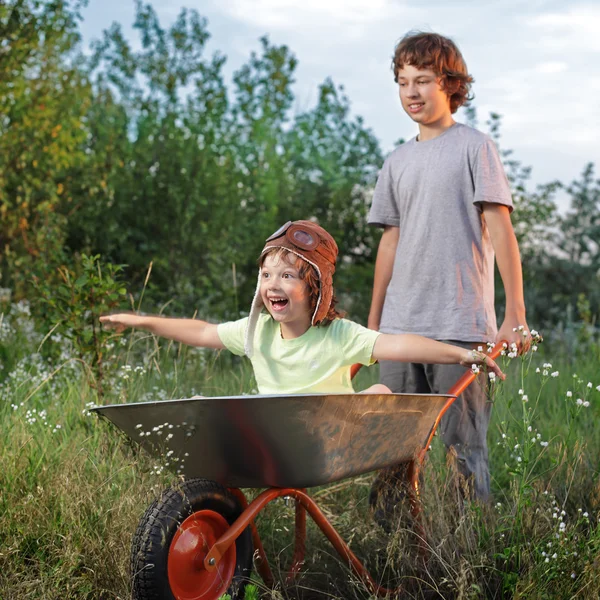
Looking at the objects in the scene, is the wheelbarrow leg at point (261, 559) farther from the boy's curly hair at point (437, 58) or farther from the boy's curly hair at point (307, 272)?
the boy's curly hair at point (437, 58)

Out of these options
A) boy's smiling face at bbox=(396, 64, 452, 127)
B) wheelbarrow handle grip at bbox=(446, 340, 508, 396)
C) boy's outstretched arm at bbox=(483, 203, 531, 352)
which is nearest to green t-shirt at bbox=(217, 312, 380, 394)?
wheelbarrow handle grip at bbox=(446, 340, 508, 396)

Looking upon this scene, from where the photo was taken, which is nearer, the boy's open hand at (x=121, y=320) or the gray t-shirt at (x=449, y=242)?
the boy's open hand at (x=121, y=320)

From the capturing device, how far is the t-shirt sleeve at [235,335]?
286 centimetres

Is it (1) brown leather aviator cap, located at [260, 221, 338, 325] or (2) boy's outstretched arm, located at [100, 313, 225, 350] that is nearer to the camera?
(1) brown leather aviator cap, located at [260, 221, 338, 325]

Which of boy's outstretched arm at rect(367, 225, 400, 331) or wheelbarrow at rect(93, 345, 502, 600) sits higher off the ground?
boy's outstretched arm at rect(367, 225, 400, 331)

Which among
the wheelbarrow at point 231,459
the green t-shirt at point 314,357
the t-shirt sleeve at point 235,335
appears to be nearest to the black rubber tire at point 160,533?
the wheelbarrow at point 231,459

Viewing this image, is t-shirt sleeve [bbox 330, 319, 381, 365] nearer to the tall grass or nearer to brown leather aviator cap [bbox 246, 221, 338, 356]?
brown leather aviator cap [bbox 246, 221, 338, 356]

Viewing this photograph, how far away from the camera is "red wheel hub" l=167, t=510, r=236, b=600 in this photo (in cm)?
233

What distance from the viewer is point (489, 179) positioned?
3.14 m

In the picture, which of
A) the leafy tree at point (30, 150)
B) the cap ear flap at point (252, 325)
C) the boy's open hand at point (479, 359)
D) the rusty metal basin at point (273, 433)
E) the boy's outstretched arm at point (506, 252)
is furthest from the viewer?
the leafy tree at point (30, 150)

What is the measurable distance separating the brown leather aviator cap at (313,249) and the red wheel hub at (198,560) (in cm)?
66

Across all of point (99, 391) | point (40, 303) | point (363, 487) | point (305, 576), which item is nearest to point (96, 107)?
point (40, 303)

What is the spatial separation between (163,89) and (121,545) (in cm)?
633

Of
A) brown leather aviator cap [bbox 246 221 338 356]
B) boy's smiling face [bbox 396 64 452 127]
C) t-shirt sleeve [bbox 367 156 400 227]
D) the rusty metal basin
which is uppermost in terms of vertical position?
boy's smiling face [bbox 396 64 452 127]
